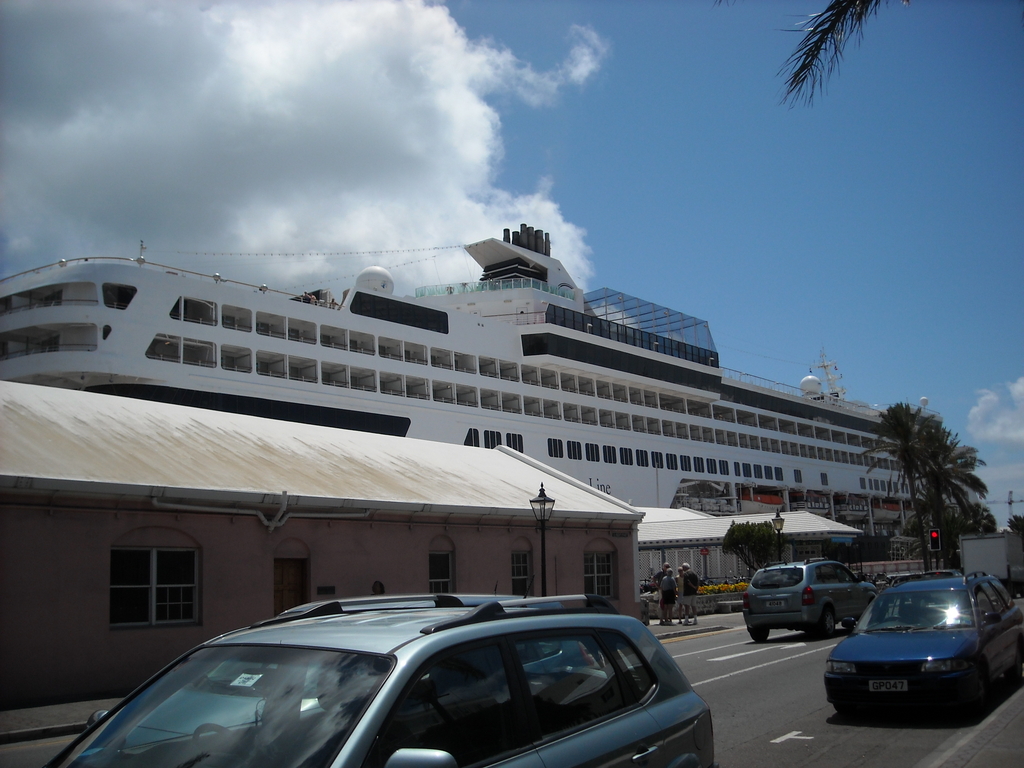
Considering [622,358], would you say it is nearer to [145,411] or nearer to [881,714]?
[145,411]

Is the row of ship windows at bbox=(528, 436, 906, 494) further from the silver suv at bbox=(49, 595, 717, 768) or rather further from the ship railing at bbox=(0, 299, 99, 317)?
the silver suv at bbox=(49, 595, 717, 768)

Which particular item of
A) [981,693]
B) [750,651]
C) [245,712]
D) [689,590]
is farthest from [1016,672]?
[689,590]

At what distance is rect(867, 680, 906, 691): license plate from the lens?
851 cm

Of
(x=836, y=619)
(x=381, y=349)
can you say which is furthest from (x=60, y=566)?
(x=381, y=349)

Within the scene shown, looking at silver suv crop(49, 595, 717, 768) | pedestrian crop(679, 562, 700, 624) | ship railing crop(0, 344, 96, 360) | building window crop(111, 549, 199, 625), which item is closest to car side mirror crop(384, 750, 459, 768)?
silver suv crop(49, 595, 717, 768)

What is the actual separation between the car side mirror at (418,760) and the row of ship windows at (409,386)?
31.1 m

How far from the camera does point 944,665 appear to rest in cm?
844

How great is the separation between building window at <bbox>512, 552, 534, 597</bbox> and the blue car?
1030 cm

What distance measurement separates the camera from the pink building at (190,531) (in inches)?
464

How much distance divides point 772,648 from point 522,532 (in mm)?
5995

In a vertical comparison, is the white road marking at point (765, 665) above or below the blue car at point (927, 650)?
below

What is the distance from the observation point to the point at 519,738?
10.8 ft

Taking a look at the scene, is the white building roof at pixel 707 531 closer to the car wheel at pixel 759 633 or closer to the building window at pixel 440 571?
the car wheel at pixel 759 633

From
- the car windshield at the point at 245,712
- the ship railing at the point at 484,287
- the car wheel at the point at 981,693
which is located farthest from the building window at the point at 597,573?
the ship railing at the point at 484,287
